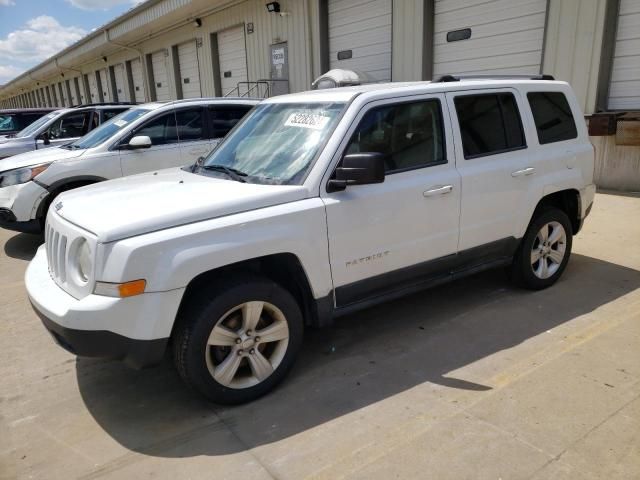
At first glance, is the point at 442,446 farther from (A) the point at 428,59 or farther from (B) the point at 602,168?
(A) the point at 428,59

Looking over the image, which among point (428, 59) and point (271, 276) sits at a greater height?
point (428, 59)

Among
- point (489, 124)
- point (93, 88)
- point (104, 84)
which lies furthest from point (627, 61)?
point (93, 88)

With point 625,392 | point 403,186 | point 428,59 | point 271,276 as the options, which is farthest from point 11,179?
point 428,59

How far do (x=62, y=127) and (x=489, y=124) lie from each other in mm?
8902

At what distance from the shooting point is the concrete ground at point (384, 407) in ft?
8.24

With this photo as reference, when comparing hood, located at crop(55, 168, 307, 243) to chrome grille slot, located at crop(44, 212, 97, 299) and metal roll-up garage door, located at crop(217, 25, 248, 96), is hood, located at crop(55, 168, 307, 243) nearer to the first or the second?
chrome grille slot, located at crop(44, 212, 97, 299)

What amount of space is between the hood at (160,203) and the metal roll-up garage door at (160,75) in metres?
20.3

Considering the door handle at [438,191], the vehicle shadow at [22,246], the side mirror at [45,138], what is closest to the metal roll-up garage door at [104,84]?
the side mirror at [45,138]

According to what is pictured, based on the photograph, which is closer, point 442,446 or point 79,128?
point 442,446

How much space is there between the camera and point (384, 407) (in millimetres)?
2949

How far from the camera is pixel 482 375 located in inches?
127

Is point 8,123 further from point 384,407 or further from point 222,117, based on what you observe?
point 384,407

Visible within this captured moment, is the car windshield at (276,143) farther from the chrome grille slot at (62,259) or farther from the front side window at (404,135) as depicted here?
the chrome grille slot at (62,259)

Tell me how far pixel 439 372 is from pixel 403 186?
4.21 feet
